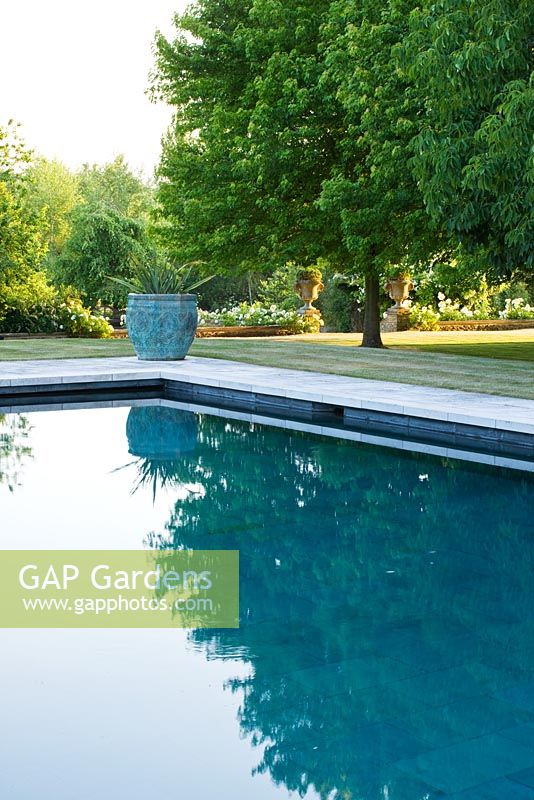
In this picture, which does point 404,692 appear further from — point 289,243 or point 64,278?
point 64,278

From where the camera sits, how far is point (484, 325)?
28.3m

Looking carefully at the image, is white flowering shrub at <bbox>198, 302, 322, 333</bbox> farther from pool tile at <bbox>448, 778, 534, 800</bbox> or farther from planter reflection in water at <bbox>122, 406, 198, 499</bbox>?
pool tile at <bbox>448, 778, 534, 800</bbox>

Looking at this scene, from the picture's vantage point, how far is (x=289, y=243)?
18.7m

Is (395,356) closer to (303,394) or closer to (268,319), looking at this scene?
(303,394)

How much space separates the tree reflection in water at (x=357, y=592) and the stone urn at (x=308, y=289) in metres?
18.9

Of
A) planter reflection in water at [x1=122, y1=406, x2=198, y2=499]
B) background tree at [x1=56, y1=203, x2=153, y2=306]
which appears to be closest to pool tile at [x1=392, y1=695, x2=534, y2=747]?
planter reflection in water at [x1=122, y1=406, x2=198, y2=499]

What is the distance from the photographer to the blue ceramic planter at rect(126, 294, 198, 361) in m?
15.3

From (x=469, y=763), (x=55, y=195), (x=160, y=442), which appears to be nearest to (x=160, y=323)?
(x=160, y=442)

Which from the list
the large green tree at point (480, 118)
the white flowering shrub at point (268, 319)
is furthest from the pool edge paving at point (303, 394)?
the white flowering shrub at point (268, 319)

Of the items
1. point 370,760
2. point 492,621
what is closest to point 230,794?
point 370,760

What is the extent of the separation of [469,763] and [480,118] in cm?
1023

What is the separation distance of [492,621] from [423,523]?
200 cm

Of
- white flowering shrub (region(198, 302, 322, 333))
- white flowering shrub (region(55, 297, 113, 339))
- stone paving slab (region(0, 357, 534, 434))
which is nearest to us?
stone paving slab (region(0, 357, 534, 434))

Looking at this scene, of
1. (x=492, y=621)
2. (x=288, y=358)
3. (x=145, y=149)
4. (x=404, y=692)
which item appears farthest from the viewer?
(x=145, y=149)
